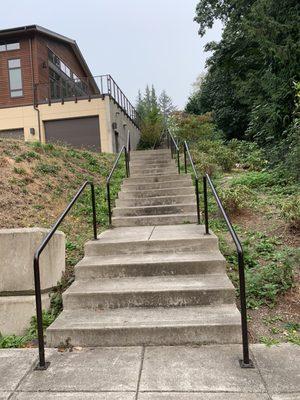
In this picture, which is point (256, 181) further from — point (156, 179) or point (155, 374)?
point (155, 374)

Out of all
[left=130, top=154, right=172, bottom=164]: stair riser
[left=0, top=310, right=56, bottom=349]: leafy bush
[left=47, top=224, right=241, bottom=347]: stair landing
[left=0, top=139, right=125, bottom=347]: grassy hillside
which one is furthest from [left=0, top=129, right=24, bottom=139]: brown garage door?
[left=0, top=310, right=56, bottom=349]: leafy bush

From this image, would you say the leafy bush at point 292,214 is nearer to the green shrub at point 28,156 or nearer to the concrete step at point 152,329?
the concrete step at point 152,329

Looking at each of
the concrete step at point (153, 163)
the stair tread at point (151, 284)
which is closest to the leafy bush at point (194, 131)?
the concrete step at point (153, 163)

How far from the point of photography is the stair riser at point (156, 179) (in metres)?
8.28

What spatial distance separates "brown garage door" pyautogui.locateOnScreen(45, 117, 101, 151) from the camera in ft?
55.1

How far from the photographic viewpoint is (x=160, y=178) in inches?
335

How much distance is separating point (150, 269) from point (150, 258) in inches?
10.6

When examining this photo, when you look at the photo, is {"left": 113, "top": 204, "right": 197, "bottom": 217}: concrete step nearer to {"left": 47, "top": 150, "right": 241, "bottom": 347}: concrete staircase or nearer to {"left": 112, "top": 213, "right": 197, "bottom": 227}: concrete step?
{"left": 112, "top": 213, "right": 197, "bottom": 227}: concrete step

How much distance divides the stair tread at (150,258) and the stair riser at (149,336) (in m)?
1.07

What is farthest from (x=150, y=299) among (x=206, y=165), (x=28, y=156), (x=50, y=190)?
(x=28, y=156)

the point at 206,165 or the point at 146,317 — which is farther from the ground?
the point at 206,165

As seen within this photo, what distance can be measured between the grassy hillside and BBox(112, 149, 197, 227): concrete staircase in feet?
1.30

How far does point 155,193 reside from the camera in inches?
304

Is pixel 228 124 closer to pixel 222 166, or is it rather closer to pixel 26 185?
pixel 222 166
